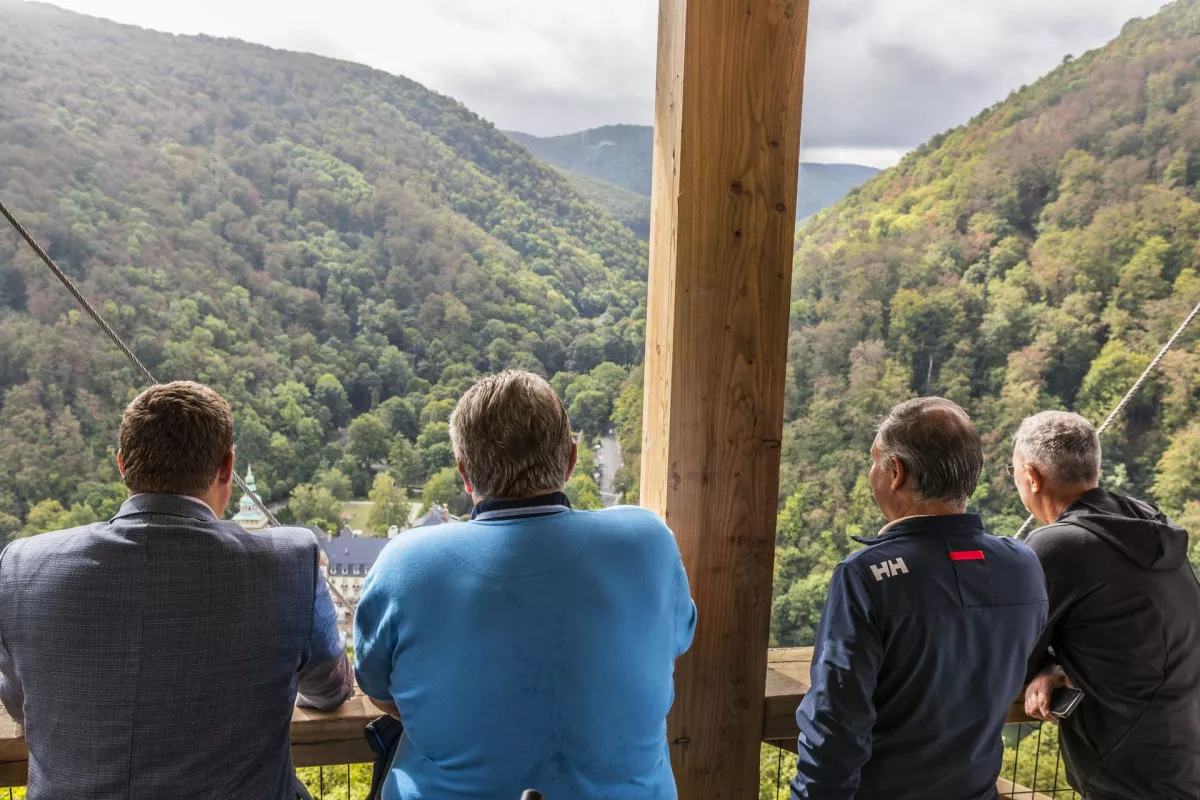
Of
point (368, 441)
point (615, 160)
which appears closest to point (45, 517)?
point (368, 441)

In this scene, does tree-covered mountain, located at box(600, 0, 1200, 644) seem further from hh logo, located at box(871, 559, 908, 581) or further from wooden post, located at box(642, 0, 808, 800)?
hh logo, located at box(871, 559, 908, 581)

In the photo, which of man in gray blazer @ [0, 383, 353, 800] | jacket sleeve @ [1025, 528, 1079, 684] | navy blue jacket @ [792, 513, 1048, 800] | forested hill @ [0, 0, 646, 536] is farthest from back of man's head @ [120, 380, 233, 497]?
jacket sleeve @ [1025, 528, 1079, 684]

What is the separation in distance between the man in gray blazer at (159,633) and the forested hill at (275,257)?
658 mm

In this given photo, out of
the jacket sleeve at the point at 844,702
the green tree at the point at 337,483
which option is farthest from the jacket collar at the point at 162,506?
the green tree at the point at 337,483

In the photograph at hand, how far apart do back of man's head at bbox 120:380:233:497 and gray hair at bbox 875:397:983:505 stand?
1.00m

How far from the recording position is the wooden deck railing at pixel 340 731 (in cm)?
137

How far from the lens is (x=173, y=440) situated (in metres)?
1.13

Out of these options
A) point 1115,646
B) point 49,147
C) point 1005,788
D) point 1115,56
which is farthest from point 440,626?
point 1115,56

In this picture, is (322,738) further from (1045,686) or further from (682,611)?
(1045,686)

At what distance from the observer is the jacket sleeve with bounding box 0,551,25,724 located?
1.10 m

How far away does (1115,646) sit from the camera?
1.43m

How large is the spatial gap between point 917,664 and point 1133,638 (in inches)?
20.9

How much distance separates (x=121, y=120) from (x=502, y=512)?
1700 centimetres

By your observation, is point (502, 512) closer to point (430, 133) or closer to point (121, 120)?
point (430, 133)
